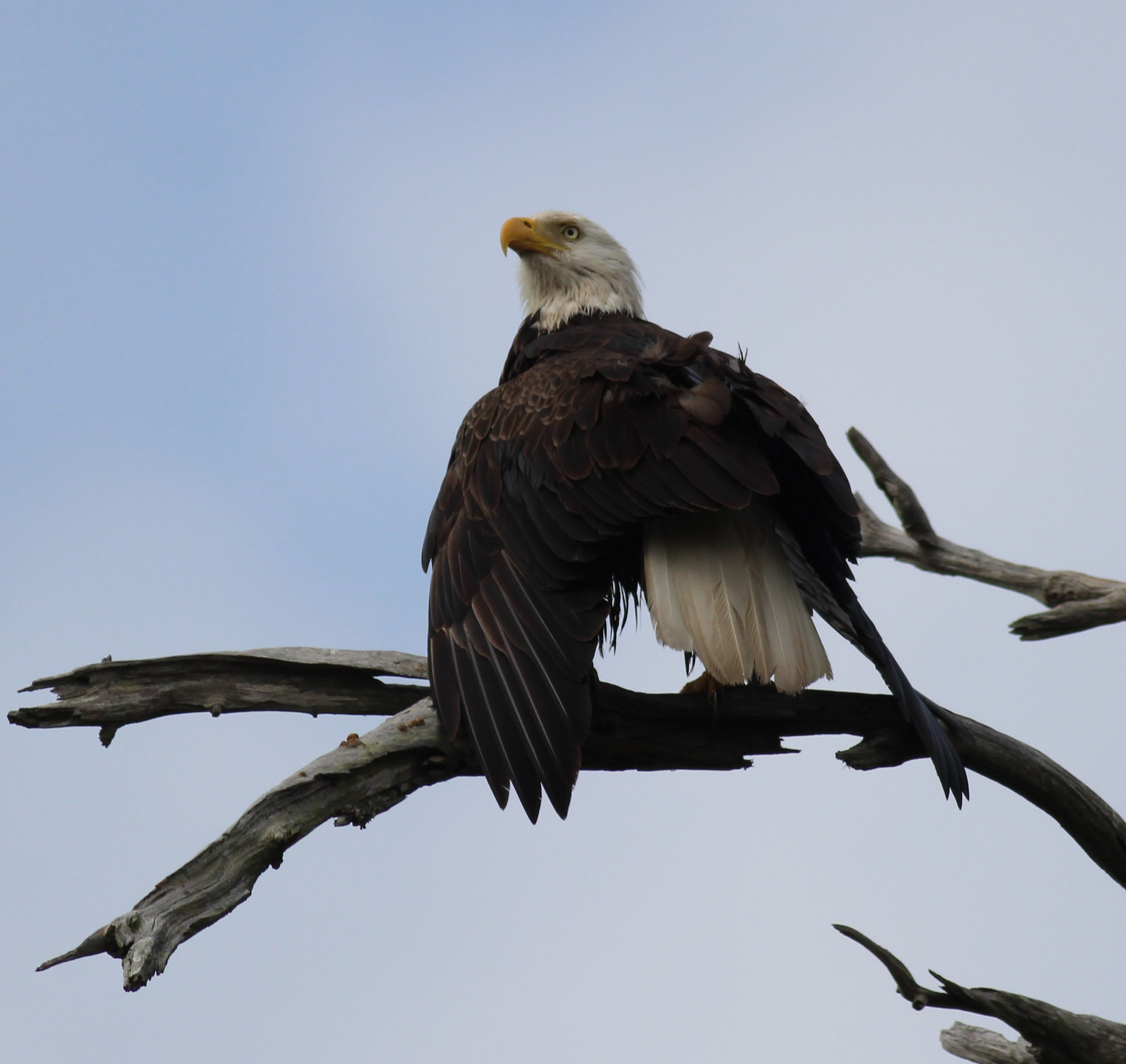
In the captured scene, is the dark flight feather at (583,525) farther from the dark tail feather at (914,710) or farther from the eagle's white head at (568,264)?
the eagle's white head at (568,264)

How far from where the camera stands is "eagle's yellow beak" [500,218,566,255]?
220 inches

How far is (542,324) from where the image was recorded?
17.8 feet

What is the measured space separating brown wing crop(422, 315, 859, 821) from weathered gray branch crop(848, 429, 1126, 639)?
270 cm

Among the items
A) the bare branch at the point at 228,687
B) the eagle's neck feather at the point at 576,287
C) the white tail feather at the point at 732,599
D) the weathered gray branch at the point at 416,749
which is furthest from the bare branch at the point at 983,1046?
the eagle's neck feather at the point at 576,287

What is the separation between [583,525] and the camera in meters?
3.61

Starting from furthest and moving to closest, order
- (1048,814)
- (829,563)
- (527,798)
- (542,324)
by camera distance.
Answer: (542,324)
(1048,814)
(829,563)
(527,798)

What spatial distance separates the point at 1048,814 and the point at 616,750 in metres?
1.65

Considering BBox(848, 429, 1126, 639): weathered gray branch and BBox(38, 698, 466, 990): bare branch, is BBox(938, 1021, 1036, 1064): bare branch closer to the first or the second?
BBox(38, 698, 466, 990): bare branch

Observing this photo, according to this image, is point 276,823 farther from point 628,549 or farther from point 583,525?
point 628,549

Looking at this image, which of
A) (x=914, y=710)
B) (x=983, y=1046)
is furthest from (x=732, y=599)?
(x=983, y=1046)

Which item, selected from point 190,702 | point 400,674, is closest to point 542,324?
point 400,674

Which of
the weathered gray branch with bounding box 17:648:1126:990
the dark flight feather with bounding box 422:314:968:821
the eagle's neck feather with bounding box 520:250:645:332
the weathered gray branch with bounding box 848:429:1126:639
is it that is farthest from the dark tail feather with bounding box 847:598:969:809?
the weathered gray branch with bounding box 848:429:1126:639

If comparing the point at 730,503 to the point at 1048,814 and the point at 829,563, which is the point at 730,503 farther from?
the point at 1048,814

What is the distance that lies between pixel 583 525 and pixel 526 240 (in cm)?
234
